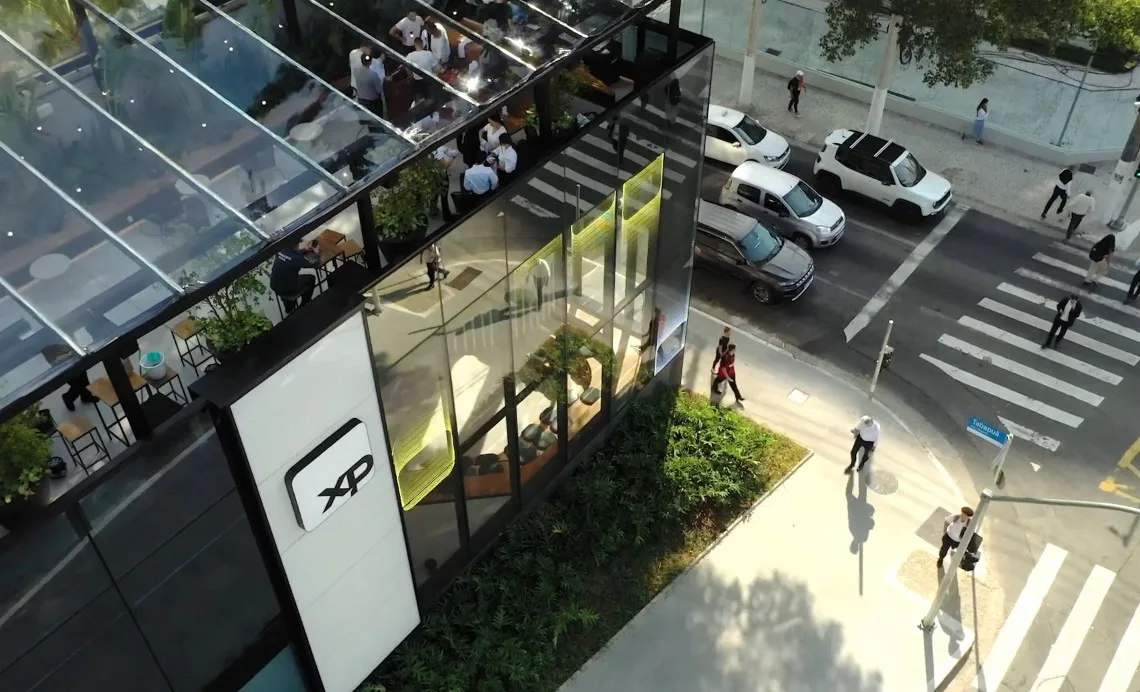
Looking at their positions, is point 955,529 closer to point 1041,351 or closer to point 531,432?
point 1041,351

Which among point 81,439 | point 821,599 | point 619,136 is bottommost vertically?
point 821,599

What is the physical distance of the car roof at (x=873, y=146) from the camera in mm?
23891

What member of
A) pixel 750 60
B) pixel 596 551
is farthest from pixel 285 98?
pixel 750 60

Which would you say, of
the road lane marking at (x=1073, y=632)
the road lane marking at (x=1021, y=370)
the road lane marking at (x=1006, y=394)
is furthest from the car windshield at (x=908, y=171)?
the road lane marking at (x=1073, y=632)

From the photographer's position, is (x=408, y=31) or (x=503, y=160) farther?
(x=503, y=160)

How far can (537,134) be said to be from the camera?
13.1 meters

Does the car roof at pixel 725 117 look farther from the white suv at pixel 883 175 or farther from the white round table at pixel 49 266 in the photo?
the white round table at pixel 49 266

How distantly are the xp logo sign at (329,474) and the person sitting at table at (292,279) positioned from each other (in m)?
1.52

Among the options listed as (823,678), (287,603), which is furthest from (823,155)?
(287,603)

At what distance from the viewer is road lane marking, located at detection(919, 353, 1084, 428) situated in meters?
19.1

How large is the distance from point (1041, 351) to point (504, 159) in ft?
44.2

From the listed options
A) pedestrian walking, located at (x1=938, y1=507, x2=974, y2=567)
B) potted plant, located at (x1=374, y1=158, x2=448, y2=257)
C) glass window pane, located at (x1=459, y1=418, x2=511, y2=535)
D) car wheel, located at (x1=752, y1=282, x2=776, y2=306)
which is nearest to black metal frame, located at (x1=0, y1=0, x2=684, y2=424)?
potted plant, located at (x1=374, y1=158, x2=448, y2=257)

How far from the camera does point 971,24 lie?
21.2 meters

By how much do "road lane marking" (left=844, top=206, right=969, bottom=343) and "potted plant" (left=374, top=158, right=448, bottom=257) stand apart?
11.8 meters
